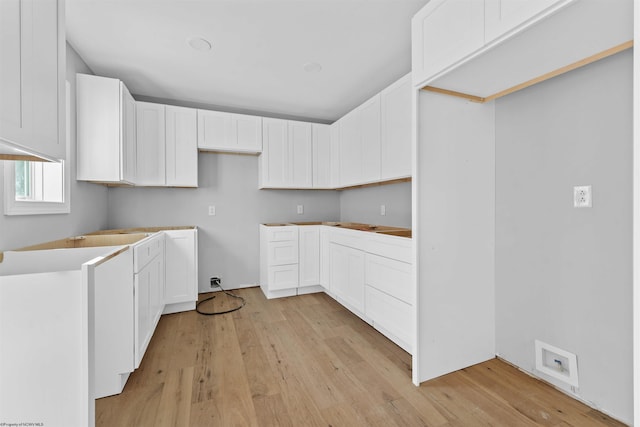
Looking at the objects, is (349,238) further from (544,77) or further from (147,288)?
(544,77)

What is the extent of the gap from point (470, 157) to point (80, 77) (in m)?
3.15

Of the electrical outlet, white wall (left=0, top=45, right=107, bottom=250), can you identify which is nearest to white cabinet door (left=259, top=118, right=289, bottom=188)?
white wall (left=0, top=45, right=107, bottom=250)

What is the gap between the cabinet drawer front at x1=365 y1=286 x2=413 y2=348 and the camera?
6.87 feet

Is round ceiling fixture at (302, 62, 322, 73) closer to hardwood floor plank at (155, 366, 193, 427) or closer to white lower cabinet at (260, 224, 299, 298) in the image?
white lower cabinet at (260, 224, 299, 298)

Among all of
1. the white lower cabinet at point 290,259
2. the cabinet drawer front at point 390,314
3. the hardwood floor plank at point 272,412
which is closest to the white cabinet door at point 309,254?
the white lower cabinet at point 290,259

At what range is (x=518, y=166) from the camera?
1892 mm

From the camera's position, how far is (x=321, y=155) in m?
3.81

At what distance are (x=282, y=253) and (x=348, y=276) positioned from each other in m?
0.88

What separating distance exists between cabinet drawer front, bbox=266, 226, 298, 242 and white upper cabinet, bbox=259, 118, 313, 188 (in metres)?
0.60

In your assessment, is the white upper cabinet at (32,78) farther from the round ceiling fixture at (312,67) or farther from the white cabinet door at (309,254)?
the white cabinet door at (309,254)

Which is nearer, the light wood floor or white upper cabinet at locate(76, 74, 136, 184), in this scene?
the light wood floor

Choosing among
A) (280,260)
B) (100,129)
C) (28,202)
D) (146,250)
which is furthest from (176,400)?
(100,129)

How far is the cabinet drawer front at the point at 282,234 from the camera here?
131 inches

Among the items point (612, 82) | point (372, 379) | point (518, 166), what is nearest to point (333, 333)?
point (372, 379)
